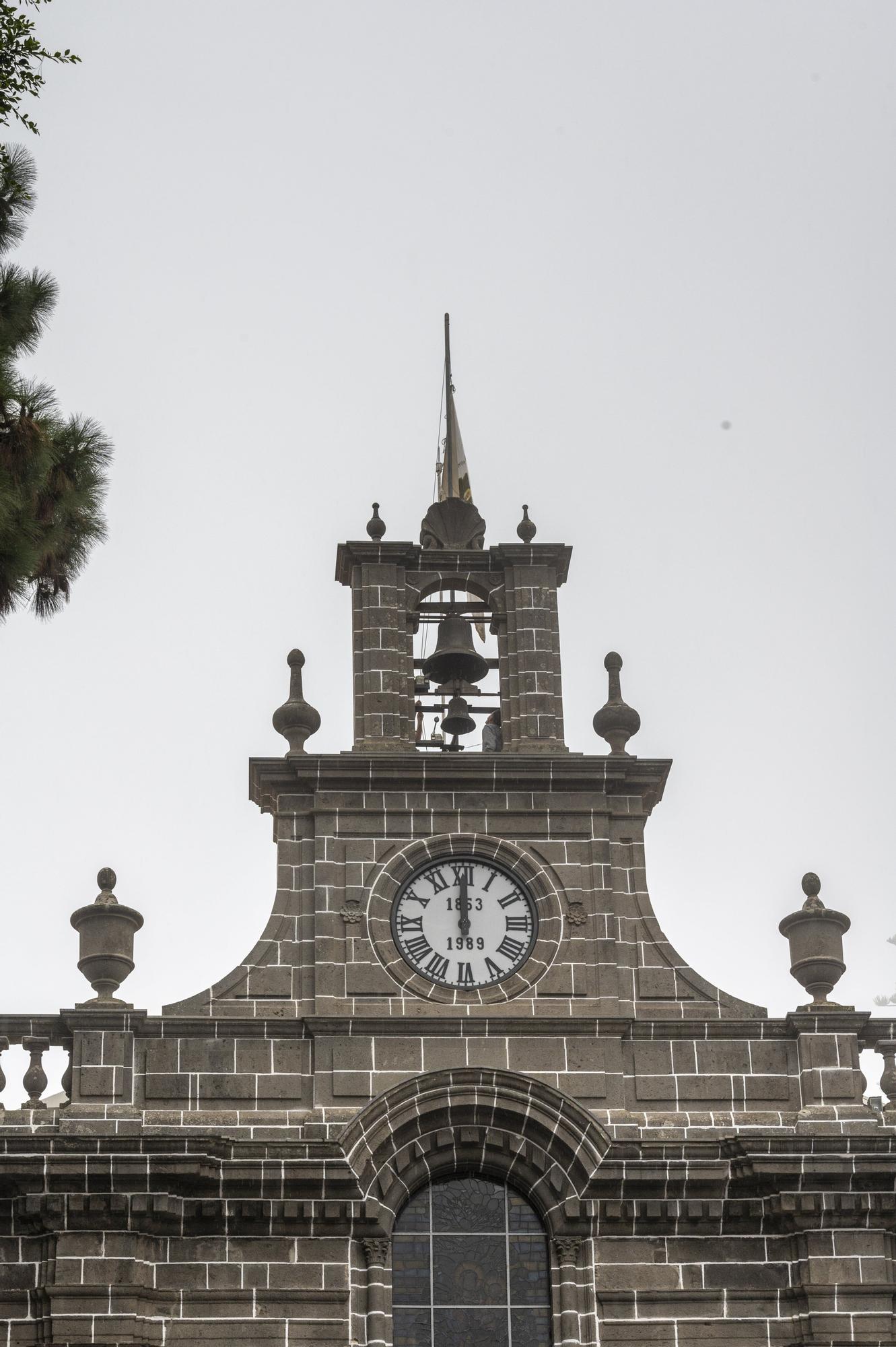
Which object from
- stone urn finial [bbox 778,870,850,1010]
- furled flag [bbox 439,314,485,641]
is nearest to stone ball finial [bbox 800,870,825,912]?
stone urn finial [bbox 778,870,850,1010]

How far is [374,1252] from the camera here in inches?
1057

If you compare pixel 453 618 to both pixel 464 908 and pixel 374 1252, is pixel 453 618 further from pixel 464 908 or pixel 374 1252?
pixel 374 1252

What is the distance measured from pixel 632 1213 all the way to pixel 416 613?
6733mm

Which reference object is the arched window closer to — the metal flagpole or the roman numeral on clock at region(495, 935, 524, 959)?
the roman numeral on clock at region(495, 935, 524, 959)

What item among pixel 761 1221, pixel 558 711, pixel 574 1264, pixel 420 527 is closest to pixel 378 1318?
pixel 574 1264

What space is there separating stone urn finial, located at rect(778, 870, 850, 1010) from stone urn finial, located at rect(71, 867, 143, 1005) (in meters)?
6.33

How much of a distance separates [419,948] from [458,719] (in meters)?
3.34

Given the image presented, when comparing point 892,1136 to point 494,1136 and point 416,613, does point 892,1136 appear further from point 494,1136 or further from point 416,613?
point 416,613

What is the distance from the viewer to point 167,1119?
27266 mm

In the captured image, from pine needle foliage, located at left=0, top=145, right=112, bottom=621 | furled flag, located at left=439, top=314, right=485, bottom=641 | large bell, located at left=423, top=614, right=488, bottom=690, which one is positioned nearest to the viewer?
pine needle foliage, located at left=0, top=145, right=112, bottom=621

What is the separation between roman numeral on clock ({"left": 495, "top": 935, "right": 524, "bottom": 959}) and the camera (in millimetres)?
28422

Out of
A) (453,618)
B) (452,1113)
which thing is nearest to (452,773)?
(453,618)

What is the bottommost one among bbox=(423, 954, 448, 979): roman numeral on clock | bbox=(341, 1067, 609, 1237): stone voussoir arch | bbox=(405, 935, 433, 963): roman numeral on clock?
bbox=(341, 1067, 609, 1237): stone voussoir arch

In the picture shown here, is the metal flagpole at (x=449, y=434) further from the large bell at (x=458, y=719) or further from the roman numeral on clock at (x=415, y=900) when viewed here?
the roman numeral on clock at (x=415, y=900)
